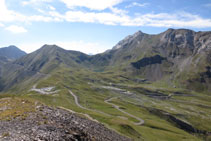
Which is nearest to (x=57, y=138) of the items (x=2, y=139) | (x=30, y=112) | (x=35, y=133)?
(x=35, y=133)

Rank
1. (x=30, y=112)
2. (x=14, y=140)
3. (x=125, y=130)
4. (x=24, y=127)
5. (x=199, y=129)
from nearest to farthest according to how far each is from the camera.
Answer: (x=14, y=140), (x=24, y=127), (x=30, y=112), (x=125, y=130), (x=199, y=129)

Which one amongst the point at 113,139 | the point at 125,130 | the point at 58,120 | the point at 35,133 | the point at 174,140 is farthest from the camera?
the point at 174,140

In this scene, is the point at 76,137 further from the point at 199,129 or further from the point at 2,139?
the point at 199,129

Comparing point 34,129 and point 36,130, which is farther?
point 34,129

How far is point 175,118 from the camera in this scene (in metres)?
183

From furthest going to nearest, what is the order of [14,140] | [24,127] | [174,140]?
[174,140], [24,127], [14,140]

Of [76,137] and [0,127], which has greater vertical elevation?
[0,127]

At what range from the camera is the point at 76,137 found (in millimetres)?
33312

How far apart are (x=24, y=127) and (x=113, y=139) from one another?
26.3 m

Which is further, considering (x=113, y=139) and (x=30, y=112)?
(x=113, y=139)

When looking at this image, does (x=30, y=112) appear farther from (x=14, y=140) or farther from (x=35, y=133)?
(x=14, y=140)

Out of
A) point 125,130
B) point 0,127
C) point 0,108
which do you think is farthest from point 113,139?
point 0,108

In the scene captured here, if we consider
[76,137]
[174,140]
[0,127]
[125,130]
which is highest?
[0,127]

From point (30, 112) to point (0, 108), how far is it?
13.3m
